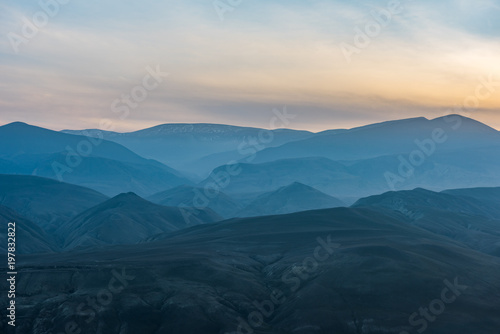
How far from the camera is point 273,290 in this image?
415ft

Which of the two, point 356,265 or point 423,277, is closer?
point 423,277

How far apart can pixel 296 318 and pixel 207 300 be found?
1905 centimetres

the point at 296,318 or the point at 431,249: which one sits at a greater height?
the point at 431,249

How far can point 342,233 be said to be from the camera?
185750 millimetres

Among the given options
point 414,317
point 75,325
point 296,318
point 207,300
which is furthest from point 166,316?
point 414,317

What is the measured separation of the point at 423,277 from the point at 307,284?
27.6 meters

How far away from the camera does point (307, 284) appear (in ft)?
420

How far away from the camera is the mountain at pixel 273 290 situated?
103750 mm

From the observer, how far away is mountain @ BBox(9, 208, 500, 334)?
104 meters

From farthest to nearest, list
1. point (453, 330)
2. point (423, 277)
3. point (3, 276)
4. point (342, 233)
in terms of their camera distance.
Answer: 1. point (342, 233)
2. point (423, 277)
3. point (3, 276)
4. point (453, 330)

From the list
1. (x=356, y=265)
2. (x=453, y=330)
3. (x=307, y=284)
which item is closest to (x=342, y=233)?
(x=356, y=265)

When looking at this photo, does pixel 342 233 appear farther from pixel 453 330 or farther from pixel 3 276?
pixel 3 276

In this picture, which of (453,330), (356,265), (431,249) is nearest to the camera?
(453,330)

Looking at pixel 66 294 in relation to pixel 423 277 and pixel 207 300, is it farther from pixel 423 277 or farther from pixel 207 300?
pixel 423 277
